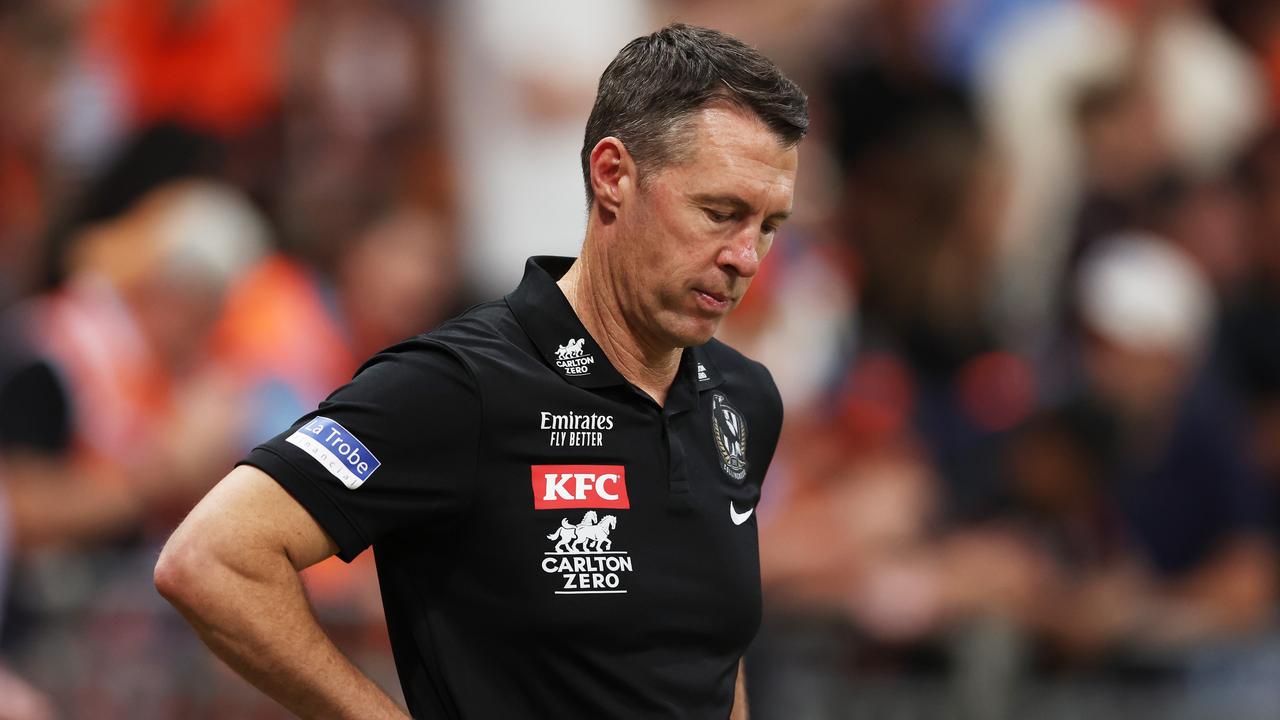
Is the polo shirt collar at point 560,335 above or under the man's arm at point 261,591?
above

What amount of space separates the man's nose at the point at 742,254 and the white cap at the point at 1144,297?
4774 millimetres

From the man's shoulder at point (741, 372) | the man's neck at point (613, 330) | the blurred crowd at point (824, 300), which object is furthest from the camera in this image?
the blurred crowd at point (824, 300)

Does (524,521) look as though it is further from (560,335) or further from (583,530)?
(560,335)

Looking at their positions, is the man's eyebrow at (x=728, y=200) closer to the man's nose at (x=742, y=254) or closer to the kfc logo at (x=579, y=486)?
the man's nose at (x=742, y=254)

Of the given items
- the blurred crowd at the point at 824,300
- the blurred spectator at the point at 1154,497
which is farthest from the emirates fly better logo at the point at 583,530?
the blurred spectator at the point at 1154,497

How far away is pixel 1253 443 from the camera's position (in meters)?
8.50

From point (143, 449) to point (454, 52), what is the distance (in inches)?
109

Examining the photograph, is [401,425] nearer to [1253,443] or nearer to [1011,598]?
[1011,598]

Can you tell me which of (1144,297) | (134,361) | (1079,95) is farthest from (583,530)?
(1079,95)

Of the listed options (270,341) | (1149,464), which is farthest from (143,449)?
(1149,464)

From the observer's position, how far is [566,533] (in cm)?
361

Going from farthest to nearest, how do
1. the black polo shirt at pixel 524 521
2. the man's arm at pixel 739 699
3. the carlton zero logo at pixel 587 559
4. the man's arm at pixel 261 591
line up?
the man's arm at pixel 739 699, the carlton zero logo at pixel 587 559, the black polo shirt at pixel 524 521, the man's arm at pixel 261 591

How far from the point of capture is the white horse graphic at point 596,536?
362 centimetres

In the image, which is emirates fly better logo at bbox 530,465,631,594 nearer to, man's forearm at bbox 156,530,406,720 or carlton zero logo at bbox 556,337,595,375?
carlton zero logo at bbox 556,337,595,375
